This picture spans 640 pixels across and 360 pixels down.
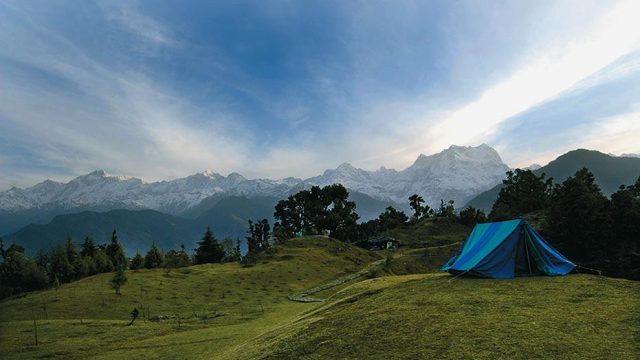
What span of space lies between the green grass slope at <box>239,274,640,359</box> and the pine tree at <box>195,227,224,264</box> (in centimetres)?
9581

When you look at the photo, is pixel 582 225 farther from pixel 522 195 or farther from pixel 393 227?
pixel 393 227

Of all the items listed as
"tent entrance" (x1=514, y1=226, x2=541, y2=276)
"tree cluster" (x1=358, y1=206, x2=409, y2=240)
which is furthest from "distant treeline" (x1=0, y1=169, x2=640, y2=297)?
"tent entrance" (x1=514, y1=226, x2=541, y2=276)

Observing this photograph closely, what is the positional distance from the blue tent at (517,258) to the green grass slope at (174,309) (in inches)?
550

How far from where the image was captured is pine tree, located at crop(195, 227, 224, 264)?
111688 millimetres

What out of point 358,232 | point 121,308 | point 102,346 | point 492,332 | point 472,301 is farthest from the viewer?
point 358,232

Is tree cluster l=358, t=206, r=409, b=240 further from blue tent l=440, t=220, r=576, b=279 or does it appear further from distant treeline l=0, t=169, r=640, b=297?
blue tent l=440, t=220, r=576, b=279

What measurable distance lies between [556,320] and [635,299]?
15.0ft

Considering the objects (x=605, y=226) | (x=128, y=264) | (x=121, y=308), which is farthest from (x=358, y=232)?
(x=121, y=308)

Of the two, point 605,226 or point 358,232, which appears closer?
point 605,226

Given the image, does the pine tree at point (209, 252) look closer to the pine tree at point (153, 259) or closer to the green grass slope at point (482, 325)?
the pine tree at point (153, 259)

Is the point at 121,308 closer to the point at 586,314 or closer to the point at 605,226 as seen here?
the point at 586,314

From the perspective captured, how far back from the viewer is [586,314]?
14844mm

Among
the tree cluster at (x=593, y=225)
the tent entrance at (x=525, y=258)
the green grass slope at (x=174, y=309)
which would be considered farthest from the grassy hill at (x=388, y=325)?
the tree cluster at (x=593, y=225)

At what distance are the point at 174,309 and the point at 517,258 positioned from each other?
4015 cm
